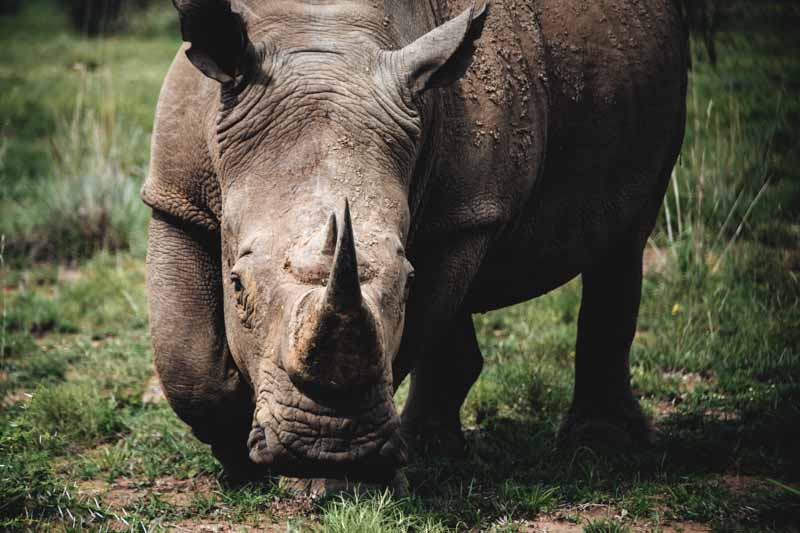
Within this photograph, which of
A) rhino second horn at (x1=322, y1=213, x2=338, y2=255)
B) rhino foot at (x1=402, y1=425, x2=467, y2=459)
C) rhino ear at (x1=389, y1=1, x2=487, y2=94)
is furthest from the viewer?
rhino foot at (x1=402, y1=425, x2=467, y2=459)

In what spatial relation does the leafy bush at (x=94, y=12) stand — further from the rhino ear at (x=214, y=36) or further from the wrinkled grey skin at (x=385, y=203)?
the rhino ear at (x=214, y=36)

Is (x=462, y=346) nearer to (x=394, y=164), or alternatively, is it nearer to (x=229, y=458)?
(x=229, y=458)

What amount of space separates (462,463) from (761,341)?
2435mm

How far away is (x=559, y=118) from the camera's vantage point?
4.74 meters

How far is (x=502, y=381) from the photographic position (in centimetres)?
611

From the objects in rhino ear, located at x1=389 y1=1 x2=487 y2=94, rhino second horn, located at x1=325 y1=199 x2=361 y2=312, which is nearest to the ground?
rhino second horn, located at x1=325 y1=199 x2=361 y2=312

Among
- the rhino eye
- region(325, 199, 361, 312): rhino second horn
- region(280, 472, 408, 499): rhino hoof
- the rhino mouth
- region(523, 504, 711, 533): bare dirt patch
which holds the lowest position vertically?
region(523, 504, 711, 533): bare dirt patch

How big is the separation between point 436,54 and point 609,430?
8.10 feet

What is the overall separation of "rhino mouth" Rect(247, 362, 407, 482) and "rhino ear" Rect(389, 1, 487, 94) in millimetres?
1059

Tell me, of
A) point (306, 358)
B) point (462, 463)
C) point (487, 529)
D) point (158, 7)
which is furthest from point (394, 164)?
point (158, 7)

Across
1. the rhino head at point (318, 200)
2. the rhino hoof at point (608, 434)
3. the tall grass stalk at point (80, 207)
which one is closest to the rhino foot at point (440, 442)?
the rhino hoof at point (608, 434)

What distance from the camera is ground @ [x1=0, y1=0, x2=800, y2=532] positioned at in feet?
14.4

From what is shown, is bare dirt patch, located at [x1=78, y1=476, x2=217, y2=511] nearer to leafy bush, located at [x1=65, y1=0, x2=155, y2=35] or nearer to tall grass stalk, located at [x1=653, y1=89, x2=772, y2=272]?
tall grass stalk, located at [x1=653, y1=89, x2=772, y2=272]

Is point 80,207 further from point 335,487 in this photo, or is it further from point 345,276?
point 345,276
